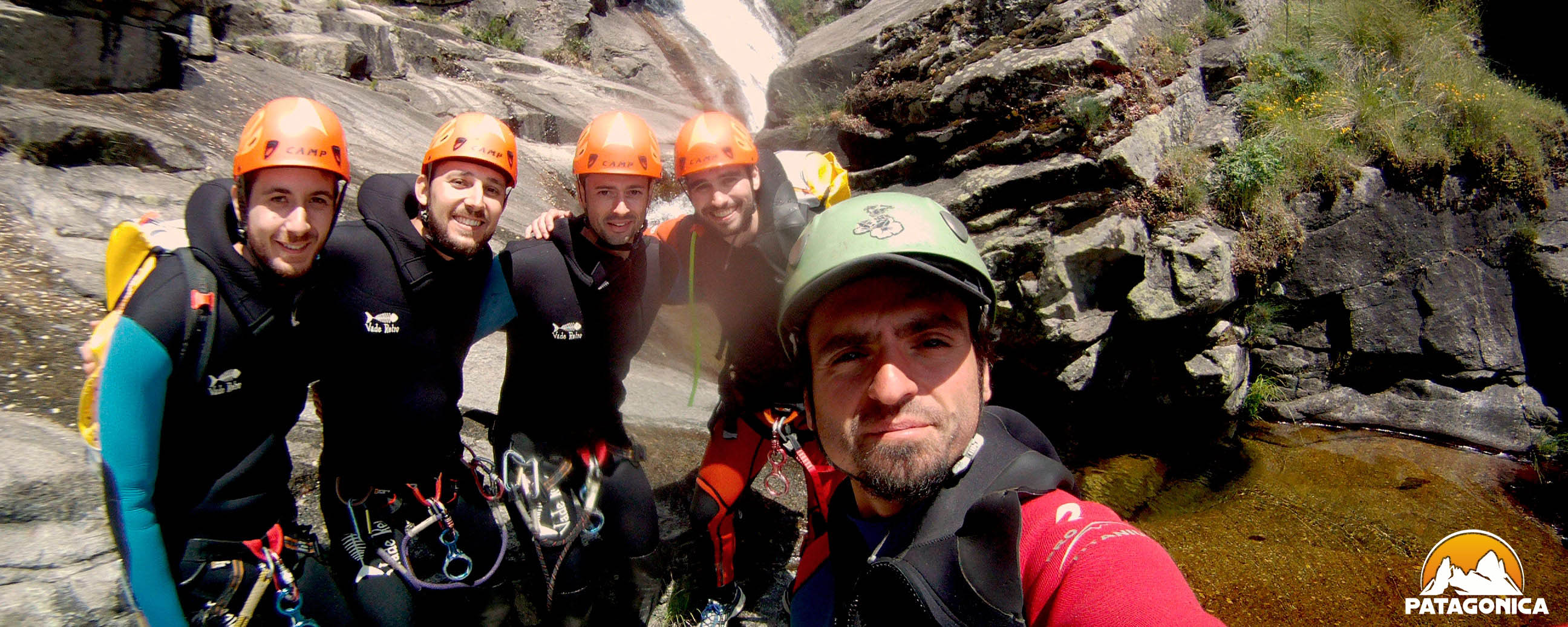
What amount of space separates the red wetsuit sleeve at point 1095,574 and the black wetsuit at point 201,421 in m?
2.39

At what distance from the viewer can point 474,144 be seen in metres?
A: 2.96

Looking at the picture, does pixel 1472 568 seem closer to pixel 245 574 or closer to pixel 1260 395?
pixel 1260 395

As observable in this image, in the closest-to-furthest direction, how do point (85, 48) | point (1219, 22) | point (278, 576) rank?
point (278, 576) → point (85, 48) → point (1219, 22)

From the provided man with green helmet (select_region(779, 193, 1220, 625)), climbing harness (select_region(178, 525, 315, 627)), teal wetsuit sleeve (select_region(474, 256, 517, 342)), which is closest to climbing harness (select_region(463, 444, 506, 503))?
teal wetsuit sleeve (select_region(474, 256, 517, 342))

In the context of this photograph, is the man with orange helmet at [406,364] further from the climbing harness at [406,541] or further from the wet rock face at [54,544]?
the wet rock face at [54,544]

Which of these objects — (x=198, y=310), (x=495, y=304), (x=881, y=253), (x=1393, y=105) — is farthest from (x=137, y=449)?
(x=1393, y=105)

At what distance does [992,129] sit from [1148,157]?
5.26 feet

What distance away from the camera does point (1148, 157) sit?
739 centimetres

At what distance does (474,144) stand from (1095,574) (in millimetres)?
2731

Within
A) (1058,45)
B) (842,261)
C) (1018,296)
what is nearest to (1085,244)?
(1018,296)

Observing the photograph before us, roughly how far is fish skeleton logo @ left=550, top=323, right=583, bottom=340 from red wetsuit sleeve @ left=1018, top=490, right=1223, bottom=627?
7.88ft

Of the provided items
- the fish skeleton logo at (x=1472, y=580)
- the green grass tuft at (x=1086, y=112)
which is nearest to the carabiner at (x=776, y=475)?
the fish skeleton logo at (x=1472, y=580)

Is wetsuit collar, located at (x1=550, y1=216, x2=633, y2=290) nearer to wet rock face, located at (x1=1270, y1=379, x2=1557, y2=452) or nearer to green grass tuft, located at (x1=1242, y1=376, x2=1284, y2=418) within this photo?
green grass tuft, located at (x1=1242, y1=376, x2=1284, y2=418)

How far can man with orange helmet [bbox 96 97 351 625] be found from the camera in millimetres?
2066
